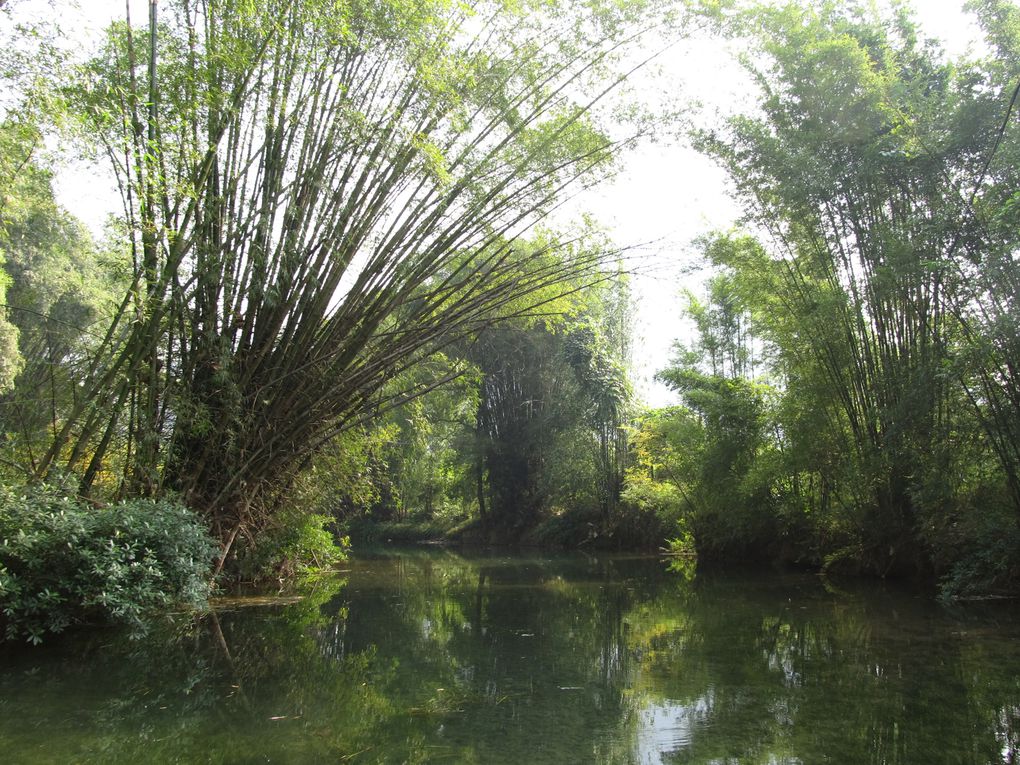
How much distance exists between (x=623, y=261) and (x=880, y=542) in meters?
4.41

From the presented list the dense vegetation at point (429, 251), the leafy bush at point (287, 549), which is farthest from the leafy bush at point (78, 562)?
the leafy bush at point (287, 549)

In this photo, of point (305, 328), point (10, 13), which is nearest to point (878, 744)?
point (305, 328)

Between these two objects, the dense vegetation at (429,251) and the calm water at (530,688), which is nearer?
the calm water at (530,688)

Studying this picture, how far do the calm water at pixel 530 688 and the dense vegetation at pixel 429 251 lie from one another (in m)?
0.70

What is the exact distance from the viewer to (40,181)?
4.51 metres

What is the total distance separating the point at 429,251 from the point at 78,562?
3280mm

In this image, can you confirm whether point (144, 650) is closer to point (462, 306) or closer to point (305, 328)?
point (305, 328)

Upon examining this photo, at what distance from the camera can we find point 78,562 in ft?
12.0

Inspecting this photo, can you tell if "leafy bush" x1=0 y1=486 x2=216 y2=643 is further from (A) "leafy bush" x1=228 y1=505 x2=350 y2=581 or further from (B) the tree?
(A) "leafy bush" x1=228 y1=505 x2=350 y2=581

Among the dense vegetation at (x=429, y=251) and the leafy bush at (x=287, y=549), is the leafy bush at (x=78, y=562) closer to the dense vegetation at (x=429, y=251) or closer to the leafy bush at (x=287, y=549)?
the dense vegetation at (x=429, y=251)

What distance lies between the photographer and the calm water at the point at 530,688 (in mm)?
2369

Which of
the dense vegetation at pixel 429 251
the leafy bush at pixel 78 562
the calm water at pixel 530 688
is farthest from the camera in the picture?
the dense vegetation at pixel 429 251

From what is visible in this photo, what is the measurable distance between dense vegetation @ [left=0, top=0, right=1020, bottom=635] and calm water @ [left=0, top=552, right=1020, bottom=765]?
700 millimetres

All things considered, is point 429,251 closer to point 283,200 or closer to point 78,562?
point 283,200
